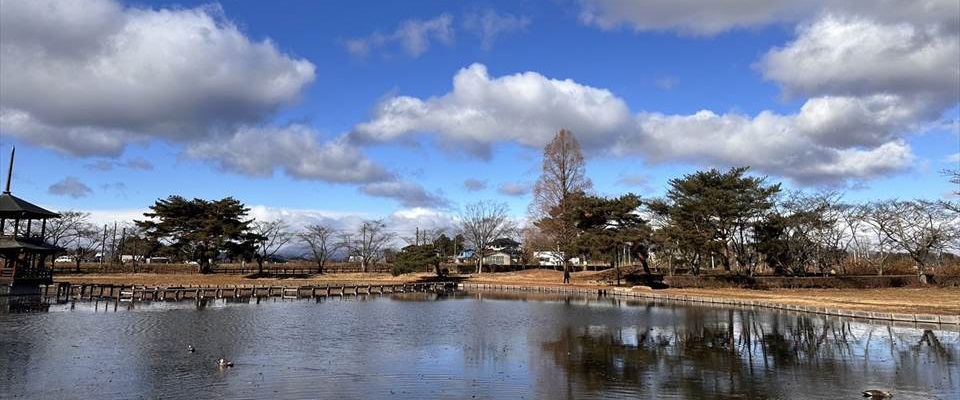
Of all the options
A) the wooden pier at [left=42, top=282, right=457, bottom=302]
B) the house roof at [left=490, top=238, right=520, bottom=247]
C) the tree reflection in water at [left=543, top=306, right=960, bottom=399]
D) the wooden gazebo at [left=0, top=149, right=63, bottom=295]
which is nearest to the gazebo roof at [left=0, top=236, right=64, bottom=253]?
the wooden gazebo at [left=0, top=149, right=63, bottom=295]

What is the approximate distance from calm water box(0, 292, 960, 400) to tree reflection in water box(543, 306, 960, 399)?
2.5 inches

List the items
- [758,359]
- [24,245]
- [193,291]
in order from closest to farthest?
[758,359], [24,245], [193,291]

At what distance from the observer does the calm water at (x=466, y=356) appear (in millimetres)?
13750

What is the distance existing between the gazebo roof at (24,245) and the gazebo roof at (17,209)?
1.55 m

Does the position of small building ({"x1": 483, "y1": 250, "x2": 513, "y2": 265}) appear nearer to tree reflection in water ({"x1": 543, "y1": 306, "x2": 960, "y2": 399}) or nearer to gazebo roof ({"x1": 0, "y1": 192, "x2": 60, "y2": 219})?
gazebo roof ({"x1": 0, "y1": 192, "x2": 60, "y2": 219})

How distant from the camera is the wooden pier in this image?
40031 mm

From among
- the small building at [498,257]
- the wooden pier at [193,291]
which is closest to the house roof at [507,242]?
the small building at [498,257]

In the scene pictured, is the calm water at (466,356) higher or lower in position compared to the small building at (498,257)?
lower

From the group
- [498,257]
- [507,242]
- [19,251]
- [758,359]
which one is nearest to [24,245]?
[19,251]

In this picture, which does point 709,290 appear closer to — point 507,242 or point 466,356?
point 466,356

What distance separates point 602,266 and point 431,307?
4000 centimetres

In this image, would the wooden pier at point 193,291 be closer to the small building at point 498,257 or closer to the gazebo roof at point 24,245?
the gazebo roof at point 24,245

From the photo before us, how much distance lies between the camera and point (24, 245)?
37.2 meters

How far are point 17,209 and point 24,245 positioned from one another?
2.46 m
